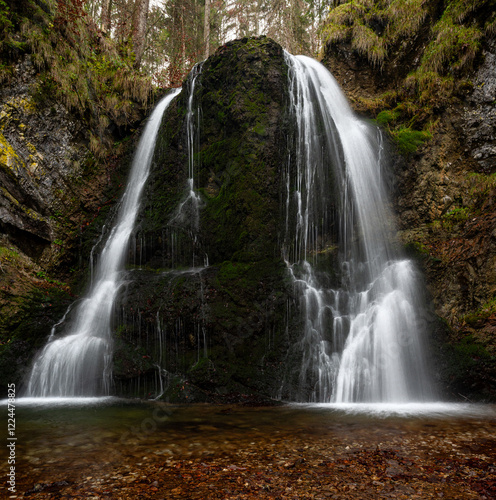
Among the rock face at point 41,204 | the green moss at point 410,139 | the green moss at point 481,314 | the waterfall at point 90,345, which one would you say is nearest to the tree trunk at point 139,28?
the rock face at point 41,204

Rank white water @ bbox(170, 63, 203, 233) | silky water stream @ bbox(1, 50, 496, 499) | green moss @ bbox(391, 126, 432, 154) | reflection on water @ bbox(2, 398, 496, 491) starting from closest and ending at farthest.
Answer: silky water stream @ bbox(1, 50, 496, 499)
reflection on water @ bbox(2, 398, 496, 491)
white water @ bbox(170, 63, 203, 233)
green moss @ bbox(391, 126, 432, 154)

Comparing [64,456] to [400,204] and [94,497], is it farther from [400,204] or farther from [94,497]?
[400,204]

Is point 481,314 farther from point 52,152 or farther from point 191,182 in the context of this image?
point 52,152

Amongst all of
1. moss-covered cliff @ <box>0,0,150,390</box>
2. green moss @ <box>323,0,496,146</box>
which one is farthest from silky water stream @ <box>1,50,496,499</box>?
green moss @ <box>323,0,496,146</box>

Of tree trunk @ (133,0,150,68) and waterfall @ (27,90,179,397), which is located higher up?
tree trunk @ (133,0,150,68)

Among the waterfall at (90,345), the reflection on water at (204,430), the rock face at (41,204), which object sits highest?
the rock face at (41,204)

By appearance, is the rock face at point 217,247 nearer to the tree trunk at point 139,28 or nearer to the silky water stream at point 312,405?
the silky water stream at point 312,405

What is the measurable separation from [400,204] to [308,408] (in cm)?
621

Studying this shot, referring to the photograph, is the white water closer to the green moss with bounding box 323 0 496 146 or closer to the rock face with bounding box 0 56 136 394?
the rock face with bounding box 0 56 136 394

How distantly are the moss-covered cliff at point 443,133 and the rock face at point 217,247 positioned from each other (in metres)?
3.37

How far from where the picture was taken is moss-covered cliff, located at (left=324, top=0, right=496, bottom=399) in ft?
22.0

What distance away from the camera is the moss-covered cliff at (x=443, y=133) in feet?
22.0

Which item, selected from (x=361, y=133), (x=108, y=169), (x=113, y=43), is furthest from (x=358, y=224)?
(x=113, y=43)

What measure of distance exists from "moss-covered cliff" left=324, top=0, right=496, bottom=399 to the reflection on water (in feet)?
5.29
